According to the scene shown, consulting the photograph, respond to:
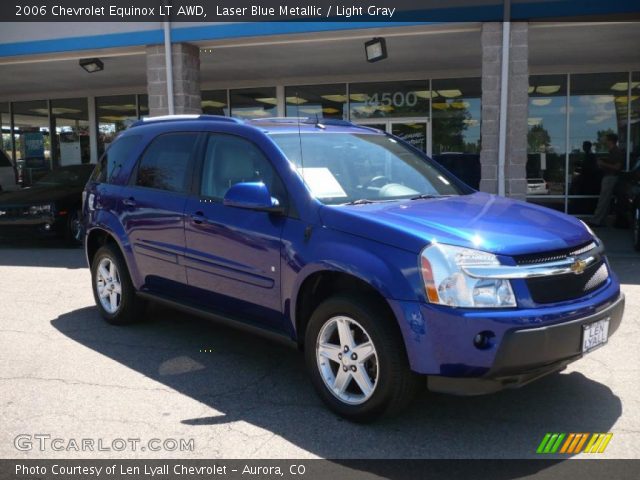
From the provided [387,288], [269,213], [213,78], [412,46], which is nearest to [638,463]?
[387,288]

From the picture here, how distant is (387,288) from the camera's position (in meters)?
3.35

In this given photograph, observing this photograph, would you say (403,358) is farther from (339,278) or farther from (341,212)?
(341,212)

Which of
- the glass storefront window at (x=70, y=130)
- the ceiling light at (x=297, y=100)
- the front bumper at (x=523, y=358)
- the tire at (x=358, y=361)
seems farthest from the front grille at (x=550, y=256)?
the glass storefront window at (x=70, y=130)

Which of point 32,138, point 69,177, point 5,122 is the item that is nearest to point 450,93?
point 69,177

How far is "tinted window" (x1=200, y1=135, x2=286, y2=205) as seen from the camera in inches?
171

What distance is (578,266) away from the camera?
348 centimetres

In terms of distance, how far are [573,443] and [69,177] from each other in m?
10.7

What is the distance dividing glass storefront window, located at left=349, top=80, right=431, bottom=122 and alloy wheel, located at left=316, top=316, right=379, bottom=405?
11968 mm

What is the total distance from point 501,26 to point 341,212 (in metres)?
6.34

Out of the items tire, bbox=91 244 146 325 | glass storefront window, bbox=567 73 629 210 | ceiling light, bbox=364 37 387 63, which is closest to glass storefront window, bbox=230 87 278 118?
ceiling light, bbox=364 37 387 63

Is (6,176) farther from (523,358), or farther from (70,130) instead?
(523,358)

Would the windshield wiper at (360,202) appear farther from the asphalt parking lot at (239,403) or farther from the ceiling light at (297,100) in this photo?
the ceiling light at (297,100)

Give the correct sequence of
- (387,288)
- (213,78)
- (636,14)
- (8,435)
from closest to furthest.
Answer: (387,288) → (8,435) → (636,14) → (213,78)

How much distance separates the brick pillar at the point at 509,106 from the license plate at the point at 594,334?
18.9 feet
